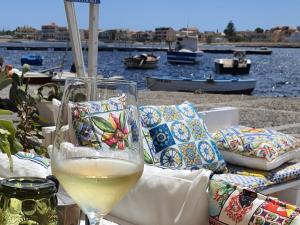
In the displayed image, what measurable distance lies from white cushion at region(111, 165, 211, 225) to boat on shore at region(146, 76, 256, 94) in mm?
23997

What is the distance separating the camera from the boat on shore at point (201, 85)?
2747 centimetres

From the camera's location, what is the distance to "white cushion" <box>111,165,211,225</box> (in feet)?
7.77

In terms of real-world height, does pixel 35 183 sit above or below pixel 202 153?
above

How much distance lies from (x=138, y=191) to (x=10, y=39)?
153 metres

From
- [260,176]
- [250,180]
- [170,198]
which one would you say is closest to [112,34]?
[260,176]

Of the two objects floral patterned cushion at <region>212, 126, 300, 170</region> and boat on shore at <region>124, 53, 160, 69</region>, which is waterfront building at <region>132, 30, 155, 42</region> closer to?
boat on shore at <region>124, 53, 160, 69</region>

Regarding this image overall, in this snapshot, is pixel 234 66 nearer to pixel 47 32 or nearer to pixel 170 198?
pixel 170 198

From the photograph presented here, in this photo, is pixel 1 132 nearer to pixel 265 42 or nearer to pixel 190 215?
pixel 190 215

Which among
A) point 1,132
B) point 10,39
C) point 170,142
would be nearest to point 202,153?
point 170,142

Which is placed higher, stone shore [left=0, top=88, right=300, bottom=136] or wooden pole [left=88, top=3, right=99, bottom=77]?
wooden pole [left=88, top=3, right=99, bottom=77]

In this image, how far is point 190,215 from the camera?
94.3 inches

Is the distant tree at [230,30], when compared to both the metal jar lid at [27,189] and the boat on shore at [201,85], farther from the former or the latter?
the metal jar lid at [27,189]

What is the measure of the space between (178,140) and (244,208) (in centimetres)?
239

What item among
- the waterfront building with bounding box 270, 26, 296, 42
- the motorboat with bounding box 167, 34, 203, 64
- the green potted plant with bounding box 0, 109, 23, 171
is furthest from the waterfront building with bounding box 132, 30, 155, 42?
the green potted plant with bounding box 0, 109, 23, 171
